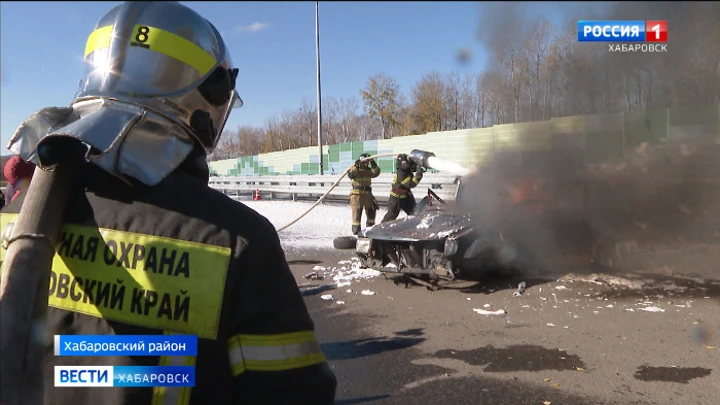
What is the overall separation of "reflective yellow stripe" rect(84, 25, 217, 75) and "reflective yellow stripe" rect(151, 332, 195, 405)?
0.77 m

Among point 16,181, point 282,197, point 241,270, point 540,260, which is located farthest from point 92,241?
point 282,197

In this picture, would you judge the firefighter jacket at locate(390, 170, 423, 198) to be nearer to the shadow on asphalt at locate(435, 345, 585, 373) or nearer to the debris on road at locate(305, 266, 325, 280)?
the debris on road at locate(305, 266, 325, 280)

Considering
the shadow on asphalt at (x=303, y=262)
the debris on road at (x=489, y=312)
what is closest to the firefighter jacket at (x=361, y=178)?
the shadow on asphalt at (x=303, y=262)

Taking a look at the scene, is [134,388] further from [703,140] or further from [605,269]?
[703,140]

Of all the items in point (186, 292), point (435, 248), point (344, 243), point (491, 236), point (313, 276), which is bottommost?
point (313, 276)

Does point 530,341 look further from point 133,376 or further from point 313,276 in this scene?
point 133,376

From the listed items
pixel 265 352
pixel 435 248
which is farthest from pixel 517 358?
pixel 265 352

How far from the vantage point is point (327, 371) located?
1.37 metres

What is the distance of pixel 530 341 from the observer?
5.14m

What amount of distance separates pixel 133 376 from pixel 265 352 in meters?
0.35

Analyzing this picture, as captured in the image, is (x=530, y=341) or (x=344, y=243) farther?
(x=344, y=243)

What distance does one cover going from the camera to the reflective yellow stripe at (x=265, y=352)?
4.16ft

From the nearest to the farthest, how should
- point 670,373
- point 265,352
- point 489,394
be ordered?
point 265,352 → point 489,394 → point 670,373

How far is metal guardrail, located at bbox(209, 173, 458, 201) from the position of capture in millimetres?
14930
